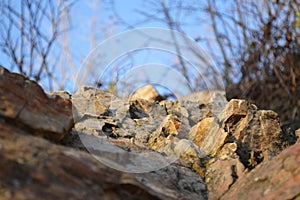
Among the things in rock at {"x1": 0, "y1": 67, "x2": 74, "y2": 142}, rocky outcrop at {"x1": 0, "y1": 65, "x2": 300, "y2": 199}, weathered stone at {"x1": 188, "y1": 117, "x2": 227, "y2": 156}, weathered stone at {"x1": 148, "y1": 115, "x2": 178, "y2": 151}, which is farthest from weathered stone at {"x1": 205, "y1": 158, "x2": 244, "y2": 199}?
rock at {"x1": 0, "y1": 67, "x2": 74, "y2": 142}

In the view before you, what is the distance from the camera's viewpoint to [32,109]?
1.48m

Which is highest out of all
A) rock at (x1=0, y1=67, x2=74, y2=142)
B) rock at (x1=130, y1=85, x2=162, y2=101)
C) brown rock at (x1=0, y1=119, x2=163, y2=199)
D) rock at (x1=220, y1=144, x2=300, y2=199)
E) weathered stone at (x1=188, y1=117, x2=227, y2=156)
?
rock at (x1=130, y1=85, x2=162, y2=101)

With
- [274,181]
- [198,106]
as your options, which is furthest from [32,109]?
[198,106]

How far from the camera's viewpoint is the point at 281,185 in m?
1.33

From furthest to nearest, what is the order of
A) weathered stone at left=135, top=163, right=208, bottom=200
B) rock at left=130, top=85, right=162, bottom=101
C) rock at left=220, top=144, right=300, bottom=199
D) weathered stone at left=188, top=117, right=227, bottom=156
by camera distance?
rock at left=130, top=85, right=162, bottom=101
weathered stone at left=188, top=117, right=227, bottom=156
weathered stone at left=135, top=163, right=208, bottom=200
rock at left=220, top=144, right=300, bottom=199

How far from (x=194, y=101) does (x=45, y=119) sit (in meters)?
1.16

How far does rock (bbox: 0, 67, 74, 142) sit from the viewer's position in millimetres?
1401

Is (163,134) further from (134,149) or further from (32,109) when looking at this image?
(32,109)

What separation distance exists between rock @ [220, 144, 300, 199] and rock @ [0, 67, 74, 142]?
63 centimetres

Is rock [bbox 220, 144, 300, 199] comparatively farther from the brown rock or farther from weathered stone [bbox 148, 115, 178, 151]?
weathered stone [bbox 148, 115, 178, 151]

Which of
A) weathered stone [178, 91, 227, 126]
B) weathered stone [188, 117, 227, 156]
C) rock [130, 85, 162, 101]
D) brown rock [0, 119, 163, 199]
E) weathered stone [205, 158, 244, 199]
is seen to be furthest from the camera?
rock [130, 85, 162, 101]

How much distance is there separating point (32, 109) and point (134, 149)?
0.47 metres

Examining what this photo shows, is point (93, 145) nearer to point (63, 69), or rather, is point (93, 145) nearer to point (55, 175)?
point (55, 175)

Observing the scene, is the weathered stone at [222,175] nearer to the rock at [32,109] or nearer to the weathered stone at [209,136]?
the weathered stone at [209,136]
